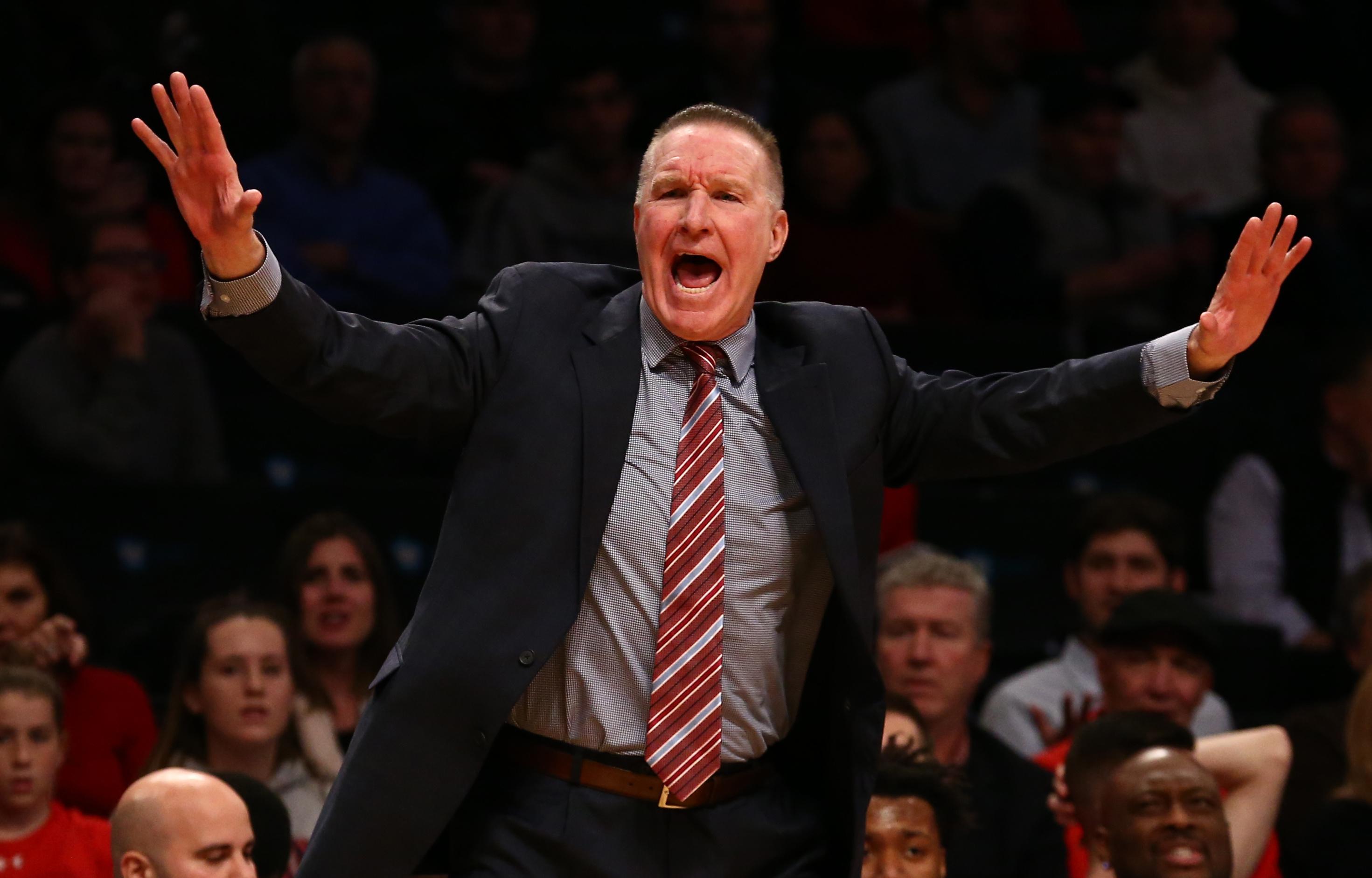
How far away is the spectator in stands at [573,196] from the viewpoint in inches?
260

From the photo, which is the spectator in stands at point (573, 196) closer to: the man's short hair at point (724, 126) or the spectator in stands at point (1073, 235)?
the spectator in stands at point (1073, 235)

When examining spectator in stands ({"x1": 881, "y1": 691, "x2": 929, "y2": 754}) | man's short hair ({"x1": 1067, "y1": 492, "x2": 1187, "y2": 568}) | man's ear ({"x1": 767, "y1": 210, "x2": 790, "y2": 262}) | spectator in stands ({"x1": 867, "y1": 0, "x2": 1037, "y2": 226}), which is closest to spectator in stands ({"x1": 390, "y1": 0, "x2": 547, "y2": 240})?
spectator in stands ({"x1": 867, "y1": 0, "x2": 1037, "y2": 226})

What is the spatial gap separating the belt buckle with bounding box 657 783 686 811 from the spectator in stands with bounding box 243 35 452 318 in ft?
13.1

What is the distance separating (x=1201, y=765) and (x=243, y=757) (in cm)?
210

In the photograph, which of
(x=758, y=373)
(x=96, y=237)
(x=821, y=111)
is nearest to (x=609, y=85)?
(x=821, y=111)

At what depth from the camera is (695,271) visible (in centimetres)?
276

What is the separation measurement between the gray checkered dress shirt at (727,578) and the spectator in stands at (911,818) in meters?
1.36

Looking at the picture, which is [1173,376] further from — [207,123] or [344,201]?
[344,201]

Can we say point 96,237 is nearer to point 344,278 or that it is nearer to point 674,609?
point 344,278

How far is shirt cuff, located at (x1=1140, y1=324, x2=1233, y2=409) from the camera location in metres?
2.70

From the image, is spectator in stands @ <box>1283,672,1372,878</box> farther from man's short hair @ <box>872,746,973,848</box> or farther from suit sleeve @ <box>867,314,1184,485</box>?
suit sleeve @ <box>867,314,1184,485</box>

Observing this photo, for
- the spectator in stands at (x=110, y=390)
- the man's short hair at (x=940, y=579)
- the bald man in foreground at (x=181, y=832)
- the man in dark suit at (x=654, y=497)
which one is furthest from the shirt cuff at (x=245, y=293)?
the spectator in stands at (x=110, y=390)

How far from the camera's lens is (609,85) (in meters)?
6.71

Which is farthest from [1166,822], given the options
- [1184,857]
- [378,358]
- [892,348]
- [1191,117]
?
[1191,117]
